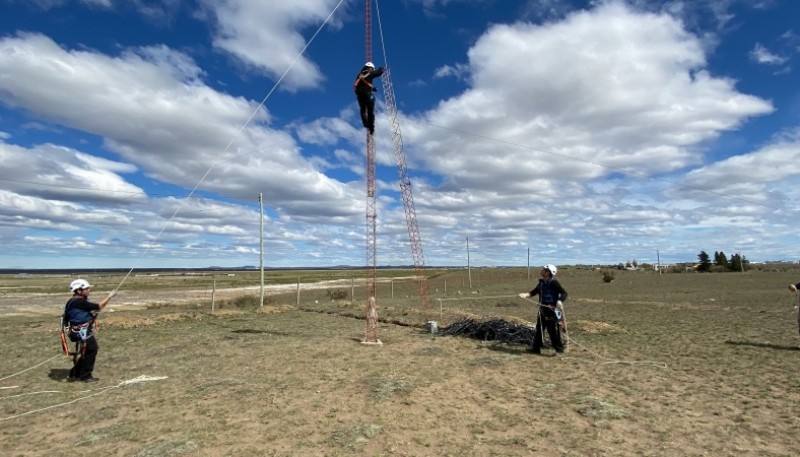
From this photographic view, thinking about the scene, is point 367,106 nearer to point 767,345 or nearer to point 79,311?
point 79,311

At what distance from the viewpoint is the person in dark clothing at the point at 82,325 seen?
9375 mm

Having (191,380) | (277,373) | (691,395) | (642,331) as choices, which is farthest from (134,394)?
(642,331)

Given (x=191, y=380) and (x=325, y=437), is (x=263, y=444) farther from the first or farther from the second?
(x=191, y=380)

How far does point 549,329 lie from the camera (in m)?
11.6

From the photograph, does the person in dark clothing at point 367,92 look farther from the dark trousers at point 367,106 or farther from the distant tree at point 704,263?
the distant tree at point 704,263

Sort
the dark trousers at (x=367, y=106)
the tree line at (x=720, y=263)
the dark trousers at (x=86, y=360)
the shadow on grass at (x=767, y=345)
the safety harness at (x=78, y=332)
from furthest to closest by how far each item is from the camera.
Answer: the tree line at (x=720, y=263) → the dark trousers at (x=367, y=106) → the shadow on grass at (x=767, y=345) → the dark trousers at (x=86, y=360) → the safety harness at (x=78, y=332)

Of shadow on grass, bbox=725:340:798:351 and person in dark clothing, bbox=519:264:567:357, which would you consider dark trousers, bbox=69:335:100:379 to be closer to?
person in dark clothing, bbox=519:264:567:357

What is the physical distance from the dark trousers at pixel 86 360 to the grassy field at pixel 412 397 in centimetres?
39

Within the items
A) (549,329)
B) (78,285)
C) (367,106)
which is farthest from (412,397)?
(367,106)

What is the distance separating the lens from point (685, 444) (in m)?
5.83

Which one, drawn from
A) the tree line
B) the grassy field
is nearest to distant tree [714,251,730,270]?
the tree line

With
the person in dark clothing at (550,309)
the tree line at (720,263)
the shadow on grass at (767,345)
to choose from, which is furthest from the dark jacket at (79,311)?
the tree line at (720,263)

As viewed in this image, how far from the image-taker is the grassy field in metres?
5.96

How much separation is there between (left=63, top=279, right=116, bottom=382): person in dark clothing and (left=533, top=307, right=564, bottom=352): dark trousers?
915 cm
